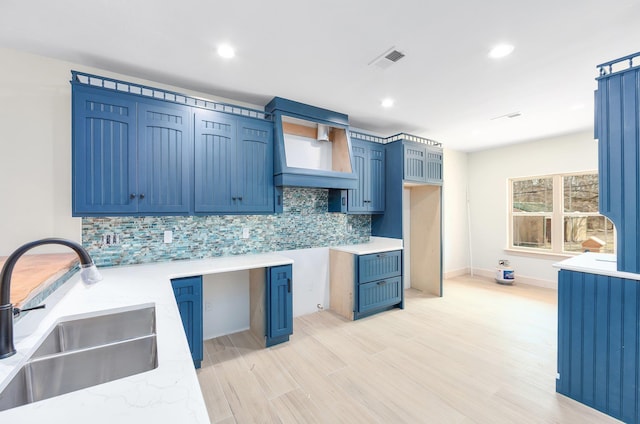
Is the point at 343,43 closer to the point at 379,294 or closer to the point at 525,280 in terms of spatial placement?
the point at 379,294

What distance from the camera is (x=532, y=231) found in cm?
498

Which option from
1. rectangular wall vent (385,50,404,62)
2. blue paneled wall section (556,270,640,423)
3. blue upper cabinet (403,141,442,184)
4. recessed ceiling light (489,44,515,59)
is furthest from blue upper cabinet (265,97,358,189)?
blue paneled wall section (556,270,640,423)

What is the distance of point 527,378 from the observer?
2.22 meters

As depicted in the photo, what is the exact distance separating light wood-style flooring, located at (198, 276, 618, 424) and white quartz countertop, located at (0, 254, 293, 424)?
1.02m

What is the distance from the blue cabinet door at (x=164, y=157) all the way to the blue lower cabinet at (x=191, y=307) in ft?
2.18

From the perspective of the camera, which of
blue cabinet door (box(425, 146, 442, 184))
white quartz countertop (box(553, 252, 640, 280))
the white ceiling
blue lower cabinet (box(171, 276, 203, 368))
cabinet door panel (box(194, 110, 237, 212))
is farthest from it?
blue cabinet door (box(425, 146, 442, 184))

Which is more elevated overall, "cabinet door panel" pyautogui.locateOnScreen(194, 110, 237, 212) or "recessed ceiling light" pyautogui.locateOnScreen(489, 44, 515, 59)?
"recessed ceiling light" pyautogui.locateOnScreen(489, 44, 515, 59)

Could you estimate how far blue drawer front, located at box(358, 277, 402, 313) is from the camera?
338 cm

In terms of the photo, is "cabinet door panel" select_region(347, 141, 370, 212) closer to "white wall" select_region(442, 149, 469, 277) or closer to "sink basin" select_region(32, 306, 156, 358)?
"white wall" select_region(442, 149, 469, 277)

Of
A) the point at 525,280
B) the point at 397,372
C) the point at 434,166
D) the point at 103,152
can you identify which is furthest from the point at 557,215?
the point at 103,152

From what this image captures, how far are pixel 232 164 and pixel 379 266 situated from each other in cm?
222

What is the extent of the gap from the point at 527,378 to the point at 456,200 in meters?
3.81

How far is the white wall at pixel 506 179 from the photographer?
4387 millimetres

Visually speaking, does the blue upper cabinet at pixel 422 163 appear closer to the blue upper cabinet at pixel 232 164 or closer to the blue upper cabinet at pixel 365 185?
the blue upper cabinet at pixel 365 185
